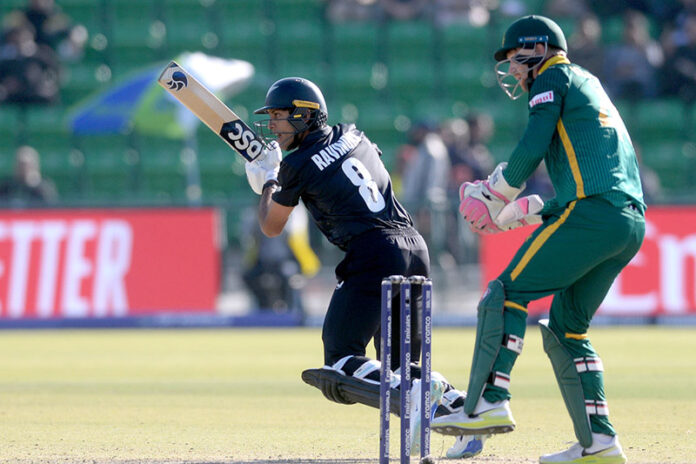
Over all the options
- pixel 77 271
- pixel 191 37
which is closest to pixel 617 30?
pixel 191 37

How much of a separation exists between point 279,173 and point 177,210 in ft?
27.4

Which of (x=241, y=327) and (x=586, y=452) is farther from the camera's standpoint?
(x=241, y=327)

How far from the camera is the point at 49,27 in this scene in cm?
1886

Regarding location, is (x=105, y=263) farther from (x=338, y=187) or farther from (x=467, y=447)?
(x=467, y=447)

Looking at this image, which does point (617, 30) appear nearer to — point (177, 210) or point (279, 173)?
point (177, 210)

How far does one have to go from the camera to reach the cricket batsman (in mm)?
5465

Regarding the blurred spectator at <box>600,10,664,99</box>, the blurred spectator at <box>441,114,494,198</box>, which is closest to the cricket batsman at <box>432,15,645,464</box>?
the blurred spectator at <box>441,114,494,198</box>

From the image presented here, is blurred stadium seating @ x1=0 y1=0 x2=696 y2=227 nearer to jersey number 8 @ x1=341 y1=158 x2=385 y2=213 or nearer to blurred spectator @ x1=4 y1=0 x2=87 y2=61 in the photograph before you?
blurred spectator @ x1=4 y1=0 x2=87 y2=61

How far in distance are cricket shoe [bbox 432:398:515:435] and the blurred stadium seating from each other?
42.9 feet

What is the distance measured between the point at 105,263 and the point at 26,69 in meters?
5.47

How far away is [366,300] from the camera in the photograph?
642cm

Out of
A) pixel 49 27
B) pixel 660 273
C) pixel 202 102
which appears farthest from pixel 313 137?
pixel 49 27

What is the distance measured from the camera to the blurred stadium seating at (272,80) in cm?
1870

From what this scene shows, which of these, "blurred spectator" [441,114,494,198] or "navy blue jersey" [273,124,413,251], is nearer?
"navy blue jersey" [273,124,413,251]
